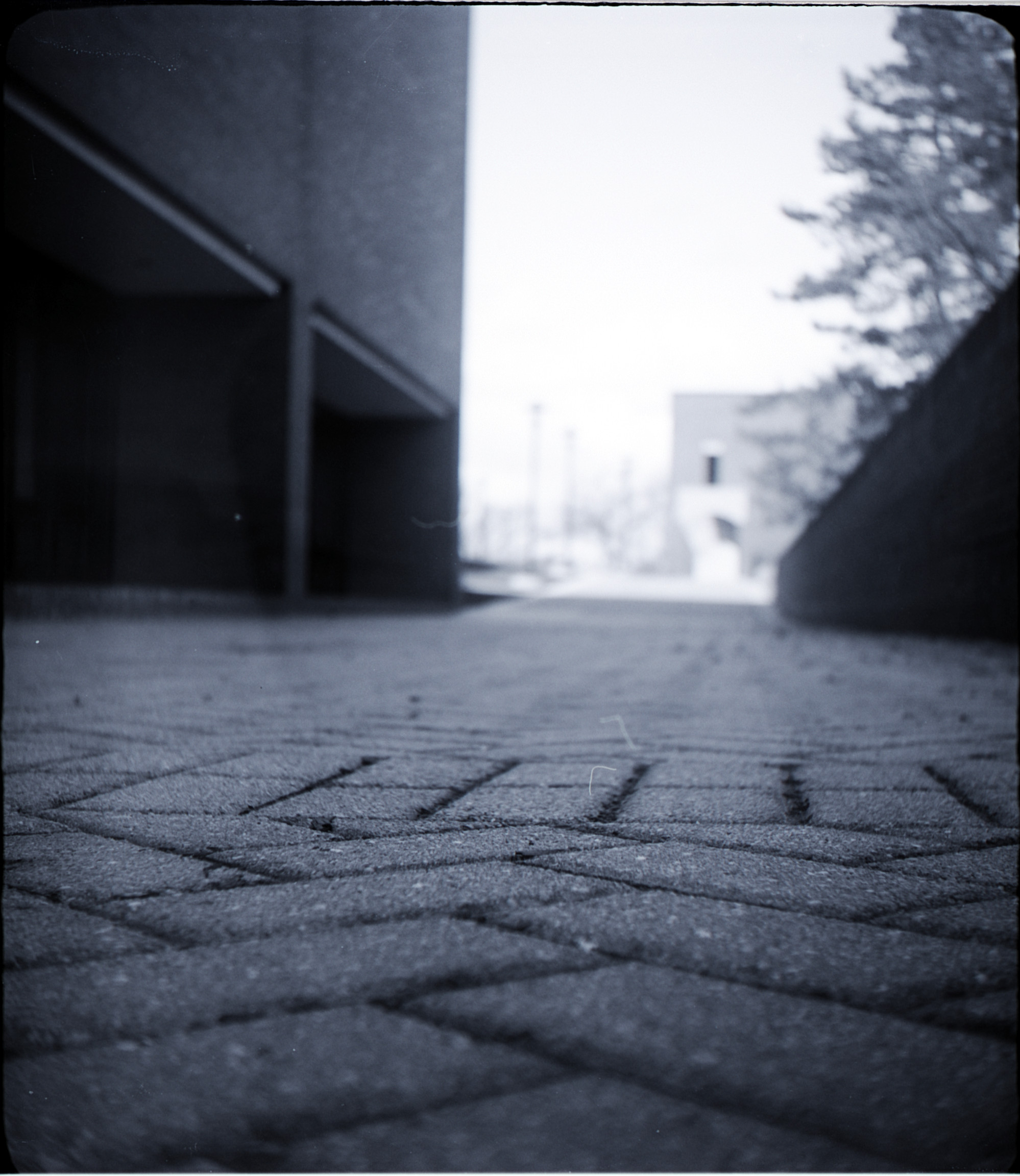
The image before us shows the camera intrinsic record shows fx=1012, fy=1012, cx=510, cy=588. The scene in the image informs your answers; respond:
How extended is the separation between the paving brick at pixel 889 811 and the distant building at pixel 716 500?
165cm

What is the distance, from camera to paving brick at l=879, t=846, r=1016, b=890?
4.41ft

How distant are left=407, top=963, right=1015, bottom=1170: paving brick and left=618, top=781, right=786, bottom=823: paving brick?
720 mm

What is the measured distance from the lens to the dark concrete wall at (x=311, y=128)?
1.19 m

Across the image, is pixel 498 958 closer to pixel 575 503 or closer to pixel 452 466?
pixel 452 466

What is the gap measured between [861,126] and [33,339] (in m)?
9.39

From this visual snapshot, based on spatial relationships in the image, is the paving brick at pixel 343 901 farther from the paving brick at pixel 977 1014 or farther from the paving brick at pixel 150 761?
the paving brick at pixel 150 761

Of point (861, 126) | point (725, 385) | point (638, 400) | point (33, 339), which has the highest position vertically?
point (33, 339)

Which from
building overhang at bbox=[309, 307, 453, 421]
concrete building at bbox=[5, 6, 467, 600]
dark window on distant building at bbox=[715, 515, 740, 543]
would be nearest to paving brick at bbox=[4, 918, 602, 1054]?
concrete building at bbox=[5, 6, 467, 600]

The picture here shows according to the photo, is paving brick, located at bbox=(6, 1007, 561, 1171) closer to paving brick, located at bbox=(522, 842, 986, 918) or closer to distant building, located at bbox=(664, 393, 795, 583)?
paving brick, located at bbox=(522, 842, 986, 918)

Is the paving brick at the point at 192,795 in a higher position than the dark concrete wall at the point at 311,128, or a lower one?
lower

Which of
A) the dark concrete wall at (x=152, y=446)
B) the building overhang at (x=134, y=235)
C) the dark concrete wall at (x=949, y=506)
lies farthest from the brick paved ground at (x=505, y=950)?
the dark concrete wall at (x=152, y=446)

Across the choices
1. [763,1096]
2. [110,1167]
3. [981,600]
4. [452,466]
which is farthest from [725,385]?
[452,466]

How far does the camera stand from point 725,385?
9.46 feet

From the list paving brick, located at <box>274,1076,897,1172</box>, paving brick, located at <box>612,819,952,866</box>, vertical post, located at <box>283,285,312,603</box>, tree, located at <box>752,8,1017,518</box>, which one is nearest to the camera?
paving brick, located at <box>274,1076,897,1172</box>
